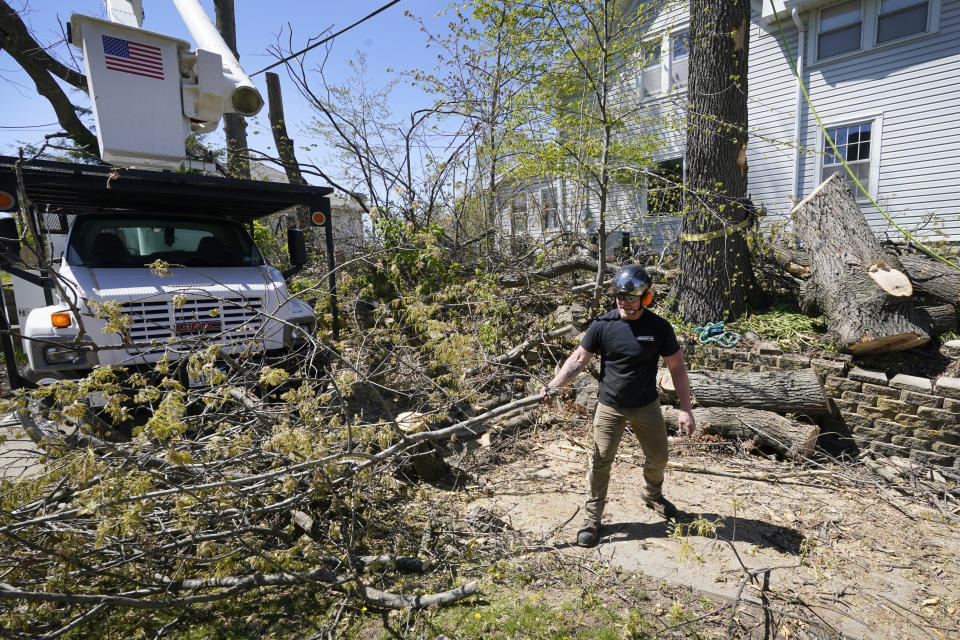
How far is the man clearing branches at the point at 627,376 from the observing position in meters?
3.52

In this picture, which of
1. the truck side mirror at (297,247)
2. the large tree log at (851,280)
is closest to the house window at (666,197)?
the large tree log at (851,280)

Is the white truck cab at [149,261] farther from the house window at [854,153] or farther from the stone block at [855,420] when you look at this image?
the house window at [854,153]

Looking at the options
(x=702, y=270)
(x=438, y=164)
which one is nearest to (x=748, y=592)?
(x=702, y=270)

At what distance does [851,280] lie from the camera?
556 cm

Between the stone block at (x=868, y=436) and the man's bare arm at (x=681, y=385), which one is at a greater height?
the man's bare arm at (x=681, y=385)

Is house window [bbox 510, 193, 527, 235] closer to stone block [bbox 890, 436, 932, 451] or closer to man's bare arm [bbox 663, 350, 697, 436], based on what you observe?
man's bare arm [bbox 663, 350, 697, 436]

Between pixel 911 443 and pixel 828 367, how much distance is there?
0.99m

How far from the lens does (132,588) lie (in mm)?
3021

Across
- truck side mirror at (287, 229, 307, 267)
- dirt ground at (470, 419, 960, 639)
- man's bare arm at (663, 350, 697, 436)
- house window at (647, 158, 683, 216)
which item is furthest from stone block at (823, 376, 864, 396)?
truck side mirror at (287, 229, 307, 267)

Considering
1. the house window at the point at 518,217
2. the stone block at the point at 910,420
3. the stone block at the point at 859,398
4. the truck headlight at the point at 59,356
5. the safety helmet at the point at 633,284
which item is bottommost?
the stone block at the point at 910,420

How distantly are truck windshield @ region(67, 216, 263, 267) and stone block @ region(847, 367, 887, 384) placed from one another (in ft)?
21.9

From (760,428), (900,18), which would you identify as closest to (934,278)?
(760,428)

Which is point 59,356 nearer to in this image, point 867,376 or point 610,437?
point 610,437

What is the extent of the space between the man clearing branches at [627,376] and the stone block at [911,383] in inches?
121
